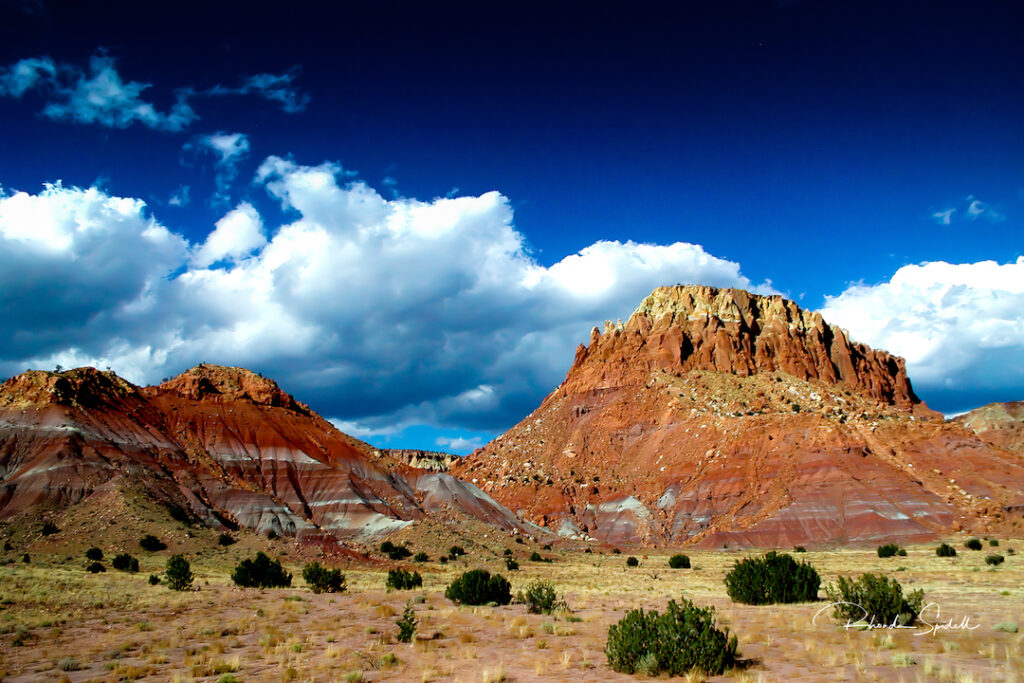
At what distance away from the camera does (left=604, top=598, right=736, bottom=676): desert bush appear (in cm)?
1292

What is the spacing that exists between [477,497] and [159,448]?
3806cm

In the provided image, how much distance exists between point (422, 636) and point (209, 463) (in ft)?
215

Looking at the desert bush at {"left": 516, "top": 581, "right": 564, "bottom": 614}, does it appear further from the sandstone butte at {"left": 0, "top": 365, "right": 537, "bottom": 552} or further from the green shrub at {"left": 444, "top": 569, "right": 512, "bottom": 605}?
the sandstone butte at {"left": 0, "top": 365, "right": 537, "bottom": 552}

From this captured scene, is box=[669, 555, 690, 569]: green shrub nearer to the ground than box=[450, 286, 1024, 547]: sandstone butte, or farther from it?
nearer to the ground

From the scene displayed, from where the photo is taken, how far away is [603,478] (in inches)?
3888

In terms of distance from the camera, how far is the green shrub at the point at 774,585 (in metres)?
25.1

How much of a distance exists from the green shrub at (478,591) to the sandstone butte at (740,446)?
171 feet

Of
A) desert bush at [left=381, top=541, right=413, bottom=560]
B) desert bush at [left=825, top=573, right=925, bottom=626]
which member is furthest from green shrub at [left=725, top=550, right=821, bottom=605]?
desert bush at [left=381, top=541, right=413, bottom=560]

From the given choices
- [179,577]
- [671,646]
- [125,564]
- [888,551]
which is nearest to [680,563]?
[888,551]

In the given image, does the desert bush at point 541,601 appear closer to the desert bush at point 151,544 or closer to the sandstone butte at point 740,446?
the desert bush at point 151,544

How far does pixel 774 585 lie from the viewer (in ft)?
83.0

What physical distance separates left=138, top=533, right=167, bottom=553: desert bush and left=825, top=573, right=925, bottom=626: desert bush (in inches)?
2033

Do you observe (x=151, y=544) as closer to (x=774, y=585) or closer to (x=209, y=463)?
(x=209, y=463)
